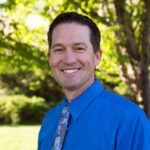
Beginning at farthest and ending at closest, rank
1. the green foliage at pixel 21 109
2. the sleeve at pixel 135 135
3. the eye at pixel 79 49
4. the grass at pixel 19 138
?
the green foliage at pixel 21 109, the grass at pixel 19 138, the eye at pixel 79 49, the sleeve at pixel 135 135

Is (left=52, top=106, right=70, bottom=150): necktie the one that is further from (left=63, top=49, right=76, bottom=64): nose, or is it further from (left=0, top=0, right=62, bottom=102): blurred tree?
(left=0, top=0, right=62, bottom=102): blurred tree

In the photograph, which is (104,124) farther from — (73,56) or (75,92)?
(73,56)

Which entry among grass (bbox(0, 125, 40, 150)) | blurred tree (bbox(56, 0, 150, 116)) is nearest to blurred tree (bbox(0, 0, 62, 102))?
blurred tree (bbox(56, 0, 150, 116))

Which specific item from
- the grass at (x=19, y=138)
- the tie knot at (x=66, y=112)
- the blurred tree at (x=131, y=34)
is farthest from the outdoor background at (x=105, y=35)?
the grass at (x=19, y=138)

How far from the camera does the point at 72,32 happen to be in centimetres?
255

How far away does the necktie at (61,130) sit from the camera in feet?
8.52

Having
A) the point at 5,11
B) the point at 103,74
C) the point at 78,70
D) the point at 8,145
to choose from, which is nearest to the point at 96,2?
the point at 5,11

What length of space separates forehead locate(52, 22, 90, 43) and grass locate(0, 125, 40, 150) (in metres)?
13.6

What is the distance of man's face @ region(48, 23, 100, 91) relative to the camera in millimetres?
2543

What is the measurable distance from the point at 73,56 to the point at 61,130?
414 millimetres

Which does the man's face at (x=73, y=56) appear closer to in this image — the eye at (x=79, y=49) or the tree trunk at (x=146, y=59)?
the eye at (x=79, y=49)

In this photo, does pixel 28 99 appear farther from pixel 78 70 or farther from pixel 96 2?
pixel 78 70

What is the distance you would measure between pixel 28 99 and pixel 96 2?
21.1m

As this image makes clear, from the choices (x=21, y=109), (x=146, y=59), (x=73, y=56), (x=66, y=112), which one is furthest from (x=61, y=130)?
(x=21, y=109)
